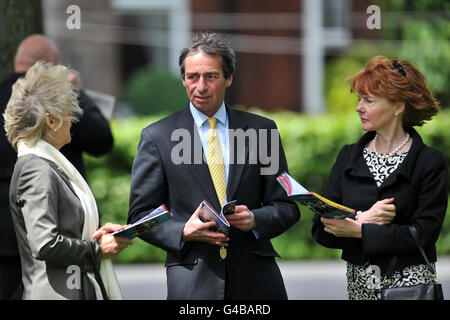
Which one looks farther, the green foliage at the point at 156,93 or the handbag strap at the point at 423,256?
the green foliage at the point at 156,93

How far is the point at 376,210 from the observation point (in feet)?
12.6

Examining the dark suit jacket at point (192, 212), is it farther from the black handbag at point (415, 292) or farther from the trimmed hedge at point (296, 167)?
the trimmed hedge at point (296, 167)

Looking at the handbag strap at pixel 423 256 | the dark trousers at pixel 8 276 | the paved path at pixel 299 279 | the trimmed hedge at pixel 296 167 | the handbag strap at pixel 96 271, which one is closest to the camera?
the handbag strap at pixel 96 271

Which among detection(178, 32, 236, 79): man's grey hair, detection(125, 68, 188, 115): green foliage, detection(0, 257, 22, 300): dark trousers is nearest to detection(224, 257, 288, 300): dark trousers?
detection(178, 32, 236, 79): man's grey hair

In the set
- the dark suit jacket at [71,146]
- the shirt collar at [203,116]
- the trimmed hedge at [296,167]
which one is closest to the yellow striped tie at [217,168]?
the shirt collar at [203,116]

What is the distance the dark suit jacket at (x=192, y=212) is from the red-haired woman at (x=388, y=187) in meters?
0.35

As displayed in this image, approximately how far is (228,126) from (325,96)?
37.1 ft

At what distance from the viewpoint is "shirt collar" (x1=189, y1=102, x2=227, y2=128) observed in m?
3.96

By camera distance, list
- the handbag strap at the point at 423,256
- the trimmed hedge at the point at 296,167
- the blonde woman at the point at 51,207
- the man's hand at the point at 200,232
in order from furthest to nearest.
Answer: the trimmed hedge at the point at 296,167, the handbag strap at the point at 423,256, the man's hand at the point at 200,232, the blonde woman at the point at 51,207

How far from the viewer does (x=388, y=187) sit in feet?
12.9

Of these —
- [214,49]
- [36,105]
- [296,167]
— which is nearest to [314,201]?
[214,49]

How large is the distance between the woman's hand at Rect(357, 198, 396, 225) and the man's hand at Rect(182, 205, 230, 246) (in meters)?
0.70

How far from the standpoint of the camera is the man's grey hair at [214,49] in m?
3.92

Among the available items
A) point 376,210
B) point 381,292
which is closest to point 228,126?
point 376,210
